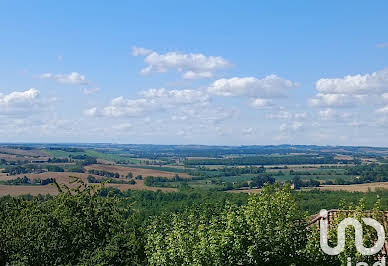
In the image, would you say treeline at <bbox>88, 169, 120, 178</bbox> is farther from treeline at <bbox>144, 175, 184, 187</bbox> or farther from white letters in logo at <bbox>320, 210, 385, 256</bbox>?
white letters in logo at <bbox>320, 210, 385, 256</bbox>

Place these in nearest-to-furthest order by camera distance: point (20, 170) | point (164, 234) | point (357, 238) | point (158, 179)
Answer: point (357, 238), point (164, 234), point (158, 179), point (20, 170)

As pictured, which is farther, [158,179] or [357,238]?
[158,179]

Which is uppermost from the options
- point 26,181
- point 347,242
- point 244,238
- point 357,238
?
point 357,238

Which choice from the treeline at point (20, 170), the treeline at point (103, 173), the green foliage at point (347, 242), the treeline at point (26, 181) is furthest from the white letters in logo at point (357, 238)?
the treeline at point (20, 170)

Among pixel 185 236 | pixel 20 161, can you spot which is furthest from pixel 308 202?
pixel 20 161

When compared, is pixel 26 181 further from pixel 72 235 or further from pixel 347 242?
pixel 347 242

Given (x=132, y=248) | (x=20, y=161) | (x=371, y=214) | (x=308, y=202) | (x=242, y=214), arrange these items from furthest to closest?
1. (x=20, y=161)
2. (x=308, y=202)
3. (x=132, y=248)
4. (x=242, y=214)
5. (x=371, y=214)

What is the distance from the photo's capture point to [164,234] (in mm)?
19531

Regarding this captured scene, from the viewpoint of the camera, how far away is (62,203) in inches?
912

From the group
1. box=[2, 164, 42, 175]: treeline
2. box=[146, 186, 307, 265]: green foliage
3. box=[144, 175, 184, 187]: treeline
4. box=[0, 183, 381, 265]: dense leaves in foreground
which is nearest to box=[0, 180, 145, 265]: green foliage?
box=[0, 183, 381, 265]: dense leaves in foreground

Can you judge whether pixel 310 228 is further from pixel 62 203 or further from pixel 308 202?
pixel 308 202

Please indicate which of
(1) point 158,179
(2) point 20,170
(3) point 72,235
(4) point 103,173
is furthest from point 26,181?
(3) point 72,235

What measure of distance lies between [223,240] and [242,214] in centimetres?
221

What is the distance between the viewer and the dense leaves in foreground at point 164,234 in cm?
1705
